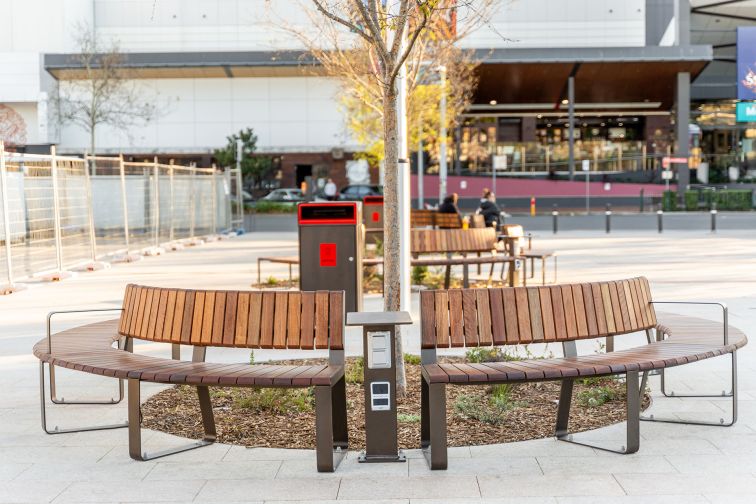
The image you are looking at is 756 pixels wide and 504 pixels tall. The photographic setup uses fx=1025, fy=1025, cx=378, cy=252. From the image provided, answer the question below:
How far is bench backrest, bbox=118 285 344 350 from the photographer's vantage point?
6180mm

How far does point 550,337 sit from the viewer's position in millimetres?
6402

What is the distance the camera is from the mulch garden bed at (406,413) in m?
6.46

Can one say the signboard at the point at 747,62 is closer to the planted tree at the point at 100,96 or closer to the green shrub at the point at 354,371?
the planted tree at the point at 100,96

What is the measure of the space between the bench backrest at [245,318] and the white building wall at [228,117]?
1806 inches

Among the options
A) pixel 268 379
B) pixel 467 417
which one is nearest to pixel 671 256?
pixel 467 417

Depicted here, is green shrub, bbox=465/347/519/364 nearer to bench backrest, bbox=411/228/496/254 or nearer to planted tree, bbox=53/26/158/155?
bench backrest, bbox=411/228/496/254

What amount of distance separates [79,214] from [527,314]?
14465 mm

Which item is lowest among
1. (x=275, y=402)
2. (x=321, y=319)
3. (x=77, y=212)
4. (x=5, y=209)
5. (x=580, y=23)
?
(x=275, y=402)

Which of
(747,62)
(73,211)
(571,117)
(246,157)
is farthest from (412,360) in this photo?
(747,62)

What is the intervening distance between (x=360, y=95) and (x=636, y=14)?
39487 millimetres

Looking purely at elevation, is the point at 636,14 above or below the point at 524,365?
above

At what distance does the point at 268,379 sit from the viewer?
5641 mm

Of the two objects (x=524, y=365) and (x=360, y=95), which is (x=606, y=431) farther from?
(x=360, y=95)

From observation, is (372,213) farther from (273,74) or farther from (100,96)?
(273,74)
